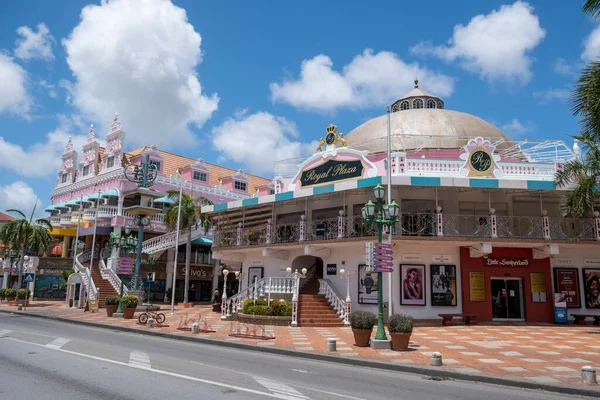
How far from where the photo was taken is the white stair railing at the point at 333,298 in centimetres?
2219

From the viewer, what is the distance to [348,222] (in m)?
23.6

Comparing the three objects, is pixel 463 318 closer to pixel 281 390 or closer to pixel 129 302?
pixel 281 390

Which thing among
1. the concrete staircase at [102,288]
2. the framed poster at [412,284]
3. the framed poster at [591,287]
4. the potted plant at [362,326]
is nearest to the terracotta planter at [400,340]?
the potted plant at [362,326]

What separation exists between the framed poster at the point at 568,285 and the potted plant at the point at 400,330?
13.8 meters

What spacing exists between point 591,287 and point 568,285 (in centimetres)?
128

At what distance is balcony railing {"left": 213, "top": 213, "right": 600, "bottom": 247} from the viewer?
21875mm

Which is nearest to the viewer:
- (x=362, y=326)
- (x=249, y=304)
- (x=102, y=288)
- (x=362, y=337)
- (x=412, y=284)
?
(x=362, y=326)

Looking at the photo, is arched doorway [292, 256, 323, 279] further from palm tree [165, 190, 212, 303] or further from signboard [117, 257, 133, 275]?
palm tree [165, 190, 212, 303]

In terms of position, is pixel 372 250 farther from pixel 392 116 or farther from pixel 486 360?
pixel 392 116

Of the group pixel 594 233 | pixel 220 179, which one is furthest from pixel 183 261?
pixel 594 233

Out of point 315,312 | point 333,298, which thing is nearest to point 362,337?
point 315,312

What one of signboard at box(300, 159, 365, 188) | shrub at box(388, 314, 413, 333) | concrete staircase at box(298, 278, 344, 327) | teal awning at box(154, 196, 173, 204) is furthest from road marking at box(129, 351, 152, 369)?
teal awning at box(154, 196, 173, 204)

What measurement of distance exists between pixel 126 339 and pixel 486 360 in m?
12.1

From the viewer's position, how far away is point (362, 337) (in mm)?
14883
